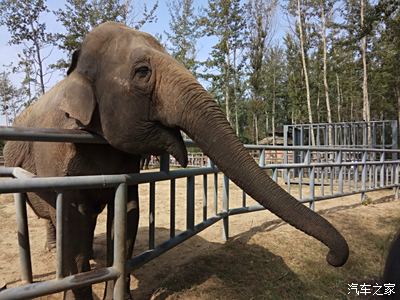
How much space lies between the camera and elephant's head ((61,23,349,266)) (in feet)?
7.75

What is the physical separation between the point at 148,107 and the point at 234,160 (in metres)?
0.68

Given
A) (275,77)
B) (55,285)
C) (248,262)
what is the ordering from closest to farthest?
(55,285) < (248,262) < (275,77)

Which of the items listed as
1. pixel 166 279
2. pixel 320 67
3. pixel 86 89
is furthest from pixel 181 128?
pixel 320 67

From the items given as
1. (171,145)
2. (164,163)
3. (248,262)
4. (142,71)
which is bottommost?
(248,262)

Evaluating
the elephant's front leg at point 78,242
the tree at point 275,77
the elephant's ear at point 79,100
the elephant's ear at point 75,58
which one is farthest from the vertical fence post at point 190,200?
the tree at point 275,77

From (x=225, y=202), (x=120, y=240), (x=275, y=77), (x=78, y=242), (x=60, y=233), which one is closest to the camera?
(x=60, y=233)

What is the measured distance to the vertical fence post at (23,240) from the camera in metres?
2.02

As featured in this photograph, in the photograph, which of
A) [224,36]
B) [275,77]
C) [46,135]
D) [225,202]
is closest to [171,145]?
[46,135]

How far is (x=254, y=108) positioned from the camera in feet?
100

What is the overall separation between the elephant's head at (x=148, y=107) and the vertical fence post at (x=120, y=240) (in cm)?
56

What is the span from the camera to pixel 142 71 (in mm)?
2549

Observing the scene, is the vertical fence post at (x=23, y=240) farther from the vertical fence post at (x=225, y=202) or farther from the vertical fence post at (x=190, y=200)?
the vertical fence post at (x=225, y=202)

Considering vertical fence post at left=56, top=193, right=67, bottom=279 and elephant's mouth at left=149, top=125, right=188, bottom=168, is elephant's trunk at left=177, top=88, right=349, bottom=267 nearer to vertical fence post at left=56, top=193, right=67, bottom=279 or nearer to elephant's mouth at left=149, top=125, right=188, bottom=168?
elephant's mouth at left=149, top=125, right=188, bottom=168

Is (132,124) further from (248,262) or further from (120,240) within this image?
(248,262)
